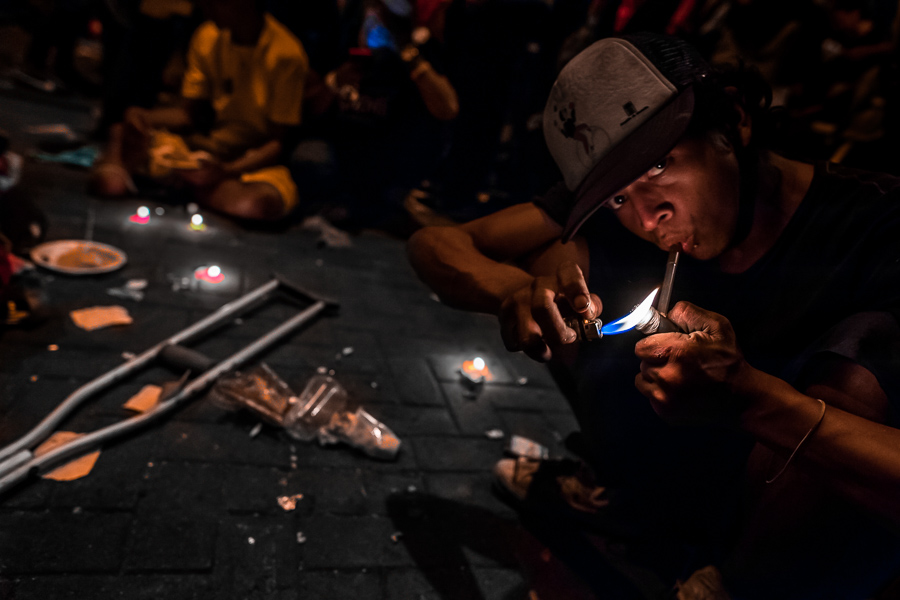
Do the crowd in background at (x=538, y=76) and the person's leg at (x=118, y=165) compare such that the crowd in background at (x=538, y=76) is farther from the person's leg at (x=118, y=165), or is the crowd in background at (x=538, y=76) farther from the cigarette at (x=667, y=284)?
the person's leg at (x=118, y=165)

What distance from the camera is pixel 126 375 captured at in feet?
8.21

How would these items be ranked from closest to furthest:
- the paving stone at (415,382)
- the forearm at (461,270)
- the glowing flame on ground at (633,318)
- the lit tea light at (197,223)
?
the glowing flame on ground at (633,318) → the forearm at (461,270) → the paving stone at (415,382) → the lit tea light at (197,223)

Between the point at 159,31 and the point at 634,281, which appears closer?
the point at 634,281

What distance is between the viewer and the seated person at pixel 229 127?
4664 mm

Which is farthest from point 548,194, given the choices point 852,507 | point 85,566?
point 85,566

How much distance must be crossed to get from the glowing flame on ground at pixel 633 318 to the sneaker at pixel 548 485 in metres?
1.53

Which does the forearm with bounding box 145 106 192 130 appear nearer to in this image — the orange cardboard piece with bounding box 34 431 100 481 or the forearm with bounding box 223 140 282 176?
the forearm with bounding box 223 140 282 176

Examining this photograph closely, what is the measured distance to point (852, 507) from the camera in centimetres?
118

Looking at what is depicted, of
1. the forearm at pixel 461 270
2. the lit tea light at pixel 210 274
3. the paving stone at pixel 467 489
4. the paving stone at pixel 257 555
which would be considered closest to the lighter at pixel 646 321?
the forearm at pixel 461 270

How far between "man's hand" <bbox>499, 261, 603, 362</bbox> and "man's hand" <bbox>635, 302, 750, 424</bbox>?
140 mm

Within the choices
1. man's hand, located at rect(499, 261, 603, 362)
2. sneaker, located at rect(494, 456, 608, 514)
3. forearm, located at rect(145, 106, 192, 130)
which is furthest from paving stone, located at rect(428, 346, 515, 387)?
forearm, located at rect(145, 106, 192, 130)

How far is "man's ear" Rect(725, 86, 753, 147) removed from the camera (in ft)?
3.73

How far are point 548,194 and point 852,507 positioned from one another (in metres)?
1.00

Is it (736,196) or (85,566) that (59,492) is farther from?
(736,196)
